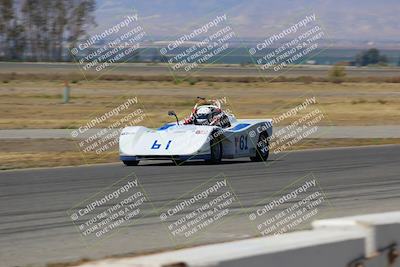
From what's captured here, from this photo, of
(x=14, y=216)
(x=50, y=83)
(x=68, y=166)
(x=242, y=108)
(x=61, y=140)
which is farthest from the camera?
(x=50, y=83)

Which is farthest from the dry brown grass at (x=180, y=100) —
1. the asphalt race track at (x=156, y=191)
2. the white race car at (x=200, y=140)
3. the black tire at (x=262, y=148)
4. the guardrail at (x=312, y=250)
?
the guardrail at (x=312, y=250)

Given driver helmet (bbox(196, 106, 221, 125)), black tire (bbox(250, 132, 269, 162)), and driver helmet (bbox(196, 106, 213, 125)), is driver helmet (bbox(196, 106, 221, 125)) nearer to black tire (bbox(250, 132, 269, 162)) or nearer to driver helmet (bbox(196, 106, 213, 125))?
driver helmet (bbox(196, 106, 213, 125))

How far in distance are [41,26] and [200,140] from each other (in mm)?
78561

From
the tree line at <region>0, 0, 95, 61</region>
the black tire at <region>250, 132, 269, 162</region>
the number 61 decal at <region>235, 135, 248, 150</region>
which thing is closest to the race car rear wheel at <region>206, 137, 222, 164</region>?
the number 61 decal at <region>235, 135, 248, 150</region>

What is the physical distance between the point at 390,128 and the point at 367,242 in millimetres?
24789

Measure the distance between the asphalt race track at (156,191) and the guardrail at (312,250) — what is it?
3.68 metres

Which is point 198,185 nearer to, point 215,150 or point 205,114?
point 215,150

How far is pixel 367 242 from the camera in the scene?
6.07m

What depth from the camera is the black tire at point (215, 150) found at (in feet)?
60.9

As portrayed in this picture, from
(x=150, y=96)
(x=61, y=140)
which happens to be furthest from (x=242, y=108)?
(x=61, y=140)

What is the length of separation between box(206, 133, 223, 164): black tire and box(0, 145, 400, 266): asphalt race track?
25cm

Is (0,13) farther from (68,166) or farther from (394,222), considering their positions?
(394,222)

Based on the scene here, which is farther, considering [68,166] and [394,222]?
[68,166]

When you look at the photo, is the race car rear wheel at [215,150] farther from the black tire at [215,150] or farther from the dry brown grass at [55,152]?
the dry brown grass at [55,152]
